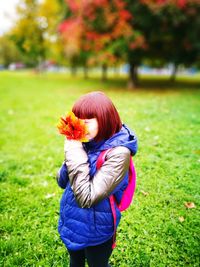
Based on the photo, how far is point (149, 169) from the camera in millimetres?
4125

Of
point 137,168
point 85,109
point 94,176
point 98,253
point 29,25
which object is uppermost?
point 29,25

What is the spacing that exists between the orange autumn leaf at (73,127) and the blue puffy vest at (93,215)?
21 cm

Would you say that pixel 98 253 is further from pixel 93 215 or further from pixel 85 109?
pixel 85 109

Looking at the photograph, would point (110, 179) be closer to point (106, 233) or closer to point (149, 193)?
point (106, 233)

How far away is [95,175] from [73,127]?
13.8 inches

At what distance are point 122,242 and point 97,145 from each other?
166 centimetres

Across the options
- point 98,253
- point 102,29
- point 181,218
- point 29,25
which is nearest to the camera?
point 98,253

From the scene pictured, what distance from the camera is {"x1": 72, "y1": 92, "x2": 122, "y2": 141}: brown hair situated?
1.61 meters

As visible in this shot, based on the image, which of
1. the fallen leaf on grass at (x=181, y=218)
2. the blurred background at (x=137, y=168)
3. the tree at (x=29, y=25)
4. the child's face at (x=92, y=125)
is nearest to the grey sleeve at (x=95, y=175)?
the child's face at (x=92, y=125)

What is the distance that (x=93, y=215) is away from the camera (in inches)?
67.2

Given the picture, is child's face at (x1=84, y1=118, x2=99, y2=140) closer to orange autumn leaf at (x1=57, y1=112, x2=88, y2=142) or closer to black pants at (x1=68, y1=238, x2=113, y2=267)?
orange autumn leaf at (x1=57, y1=112, x2=88, y2=142)

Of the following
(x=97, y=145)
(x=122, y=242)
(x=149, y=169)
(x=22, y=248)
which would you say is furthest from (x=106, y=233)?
(x=149, y=169)

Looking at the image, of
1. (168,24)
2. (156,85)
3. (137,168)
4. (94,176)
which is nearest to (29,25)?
(156,85)

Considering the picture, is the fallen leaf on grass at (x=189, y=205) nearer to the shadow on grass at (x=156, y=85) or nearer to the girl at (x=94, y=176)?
the girl at (x=94, y=176)
